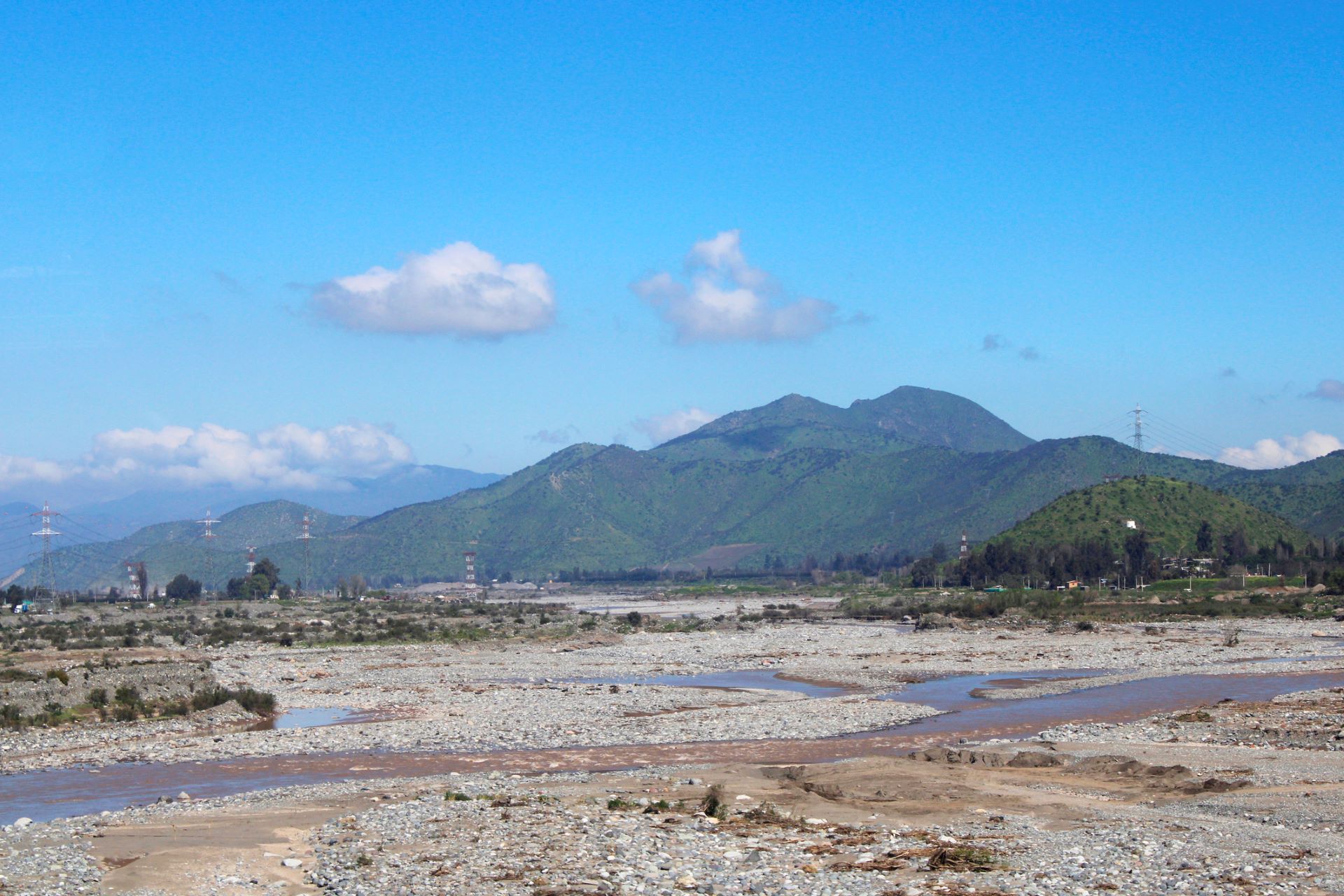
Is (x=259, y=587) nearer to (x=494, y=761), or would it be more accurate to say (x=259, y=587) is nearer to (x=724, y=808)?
(x=494, y=761)

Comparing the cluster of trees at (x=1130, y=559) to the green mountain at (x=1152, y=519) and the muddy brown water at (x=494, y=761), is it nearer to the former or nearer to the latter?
the green mountain at (x=1152, y=519)

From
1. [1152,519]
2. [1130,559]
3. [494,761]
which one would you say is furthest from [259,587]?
[494,761]

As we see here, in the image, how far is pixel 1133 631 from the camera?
76.9 meters

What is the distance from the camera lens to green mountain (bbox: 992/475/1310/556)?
13838 cm

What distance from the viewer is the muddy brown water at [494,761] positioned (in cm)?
2705

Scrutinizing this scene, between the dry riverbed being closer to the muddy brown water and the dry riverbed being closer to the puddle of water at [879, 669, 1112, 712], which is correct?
the muddy brown water

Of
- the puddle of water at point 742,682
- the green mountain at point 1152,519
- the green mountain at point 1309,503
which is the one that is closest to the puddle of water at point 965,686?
the puddle of water at point 742,682

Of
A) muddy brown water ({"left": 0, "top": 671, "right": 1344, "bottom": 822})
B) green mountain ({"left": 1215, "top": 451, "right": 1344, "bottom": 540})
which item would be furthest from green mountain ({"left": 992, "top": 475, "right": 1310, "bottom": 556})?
muddy brown water ({"left": 0, "top": 671, "right": 1344, "bottom": 822})

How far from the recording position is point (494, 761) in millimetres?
31094

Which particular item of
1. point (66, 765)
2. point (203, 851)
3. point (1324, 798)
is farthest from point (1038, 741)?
point (66, 765)

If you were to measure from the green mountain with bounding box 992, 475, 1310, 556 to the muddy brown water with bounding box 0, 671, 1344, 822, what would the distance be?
3996 inches

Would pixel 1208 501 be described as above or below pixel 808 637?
above

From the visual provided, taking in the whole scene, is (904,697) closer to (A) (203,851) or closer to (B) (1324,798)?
(B) (1324,798)

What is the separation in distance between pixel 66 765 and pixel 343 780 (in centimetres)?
893
